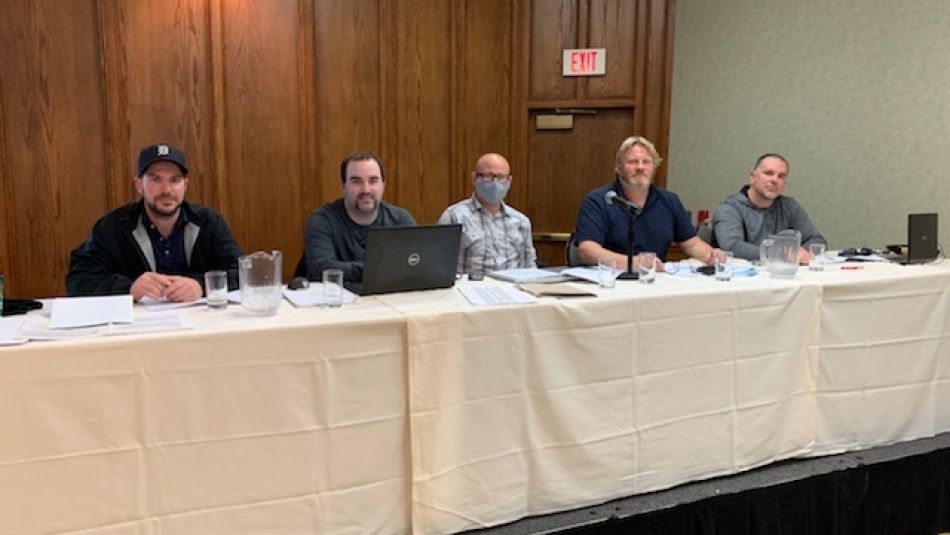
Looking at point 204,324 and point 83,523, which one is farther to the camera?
point 204,324

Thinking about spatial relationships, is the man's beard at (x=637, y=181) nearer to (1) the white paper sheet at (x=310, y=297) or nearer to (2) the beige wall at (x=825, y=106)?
(1) the white paper sheet at (x=310, y=297)

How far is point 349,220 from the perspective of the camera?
9.54 feet

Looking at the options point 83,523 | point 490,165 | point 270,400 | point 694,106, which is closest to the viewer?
point 83,523

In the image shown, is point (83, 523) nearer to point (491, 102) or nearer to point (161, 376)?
point (161, 376)

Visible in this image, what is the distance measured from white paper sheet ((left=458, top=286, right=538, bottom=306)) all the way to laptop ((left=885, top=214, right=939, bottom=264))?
1725 millimetres

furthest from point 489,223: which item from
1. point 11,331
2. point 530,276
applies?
point 11,331

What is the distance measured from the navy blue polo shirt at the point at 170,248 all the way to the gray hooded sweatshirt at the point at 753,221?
235 cm

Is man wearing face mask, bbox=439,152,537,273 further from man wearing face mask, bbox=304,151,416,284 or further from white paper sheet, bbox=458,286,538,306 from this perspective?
white paper sheet, bbox=458,286,538,306

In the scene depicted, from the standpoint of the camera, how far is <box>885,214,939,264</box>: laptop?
2771 millimetres

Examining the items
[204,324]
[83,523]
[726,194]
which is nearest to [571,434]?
[204,324]

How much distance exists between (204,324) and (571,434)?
1.04m

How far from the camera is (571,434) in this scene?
6.58 ft

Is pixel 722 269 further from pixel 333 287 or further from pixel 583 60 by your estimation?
pixel 583 60

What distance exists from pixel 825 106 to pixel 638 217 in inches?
76.5
